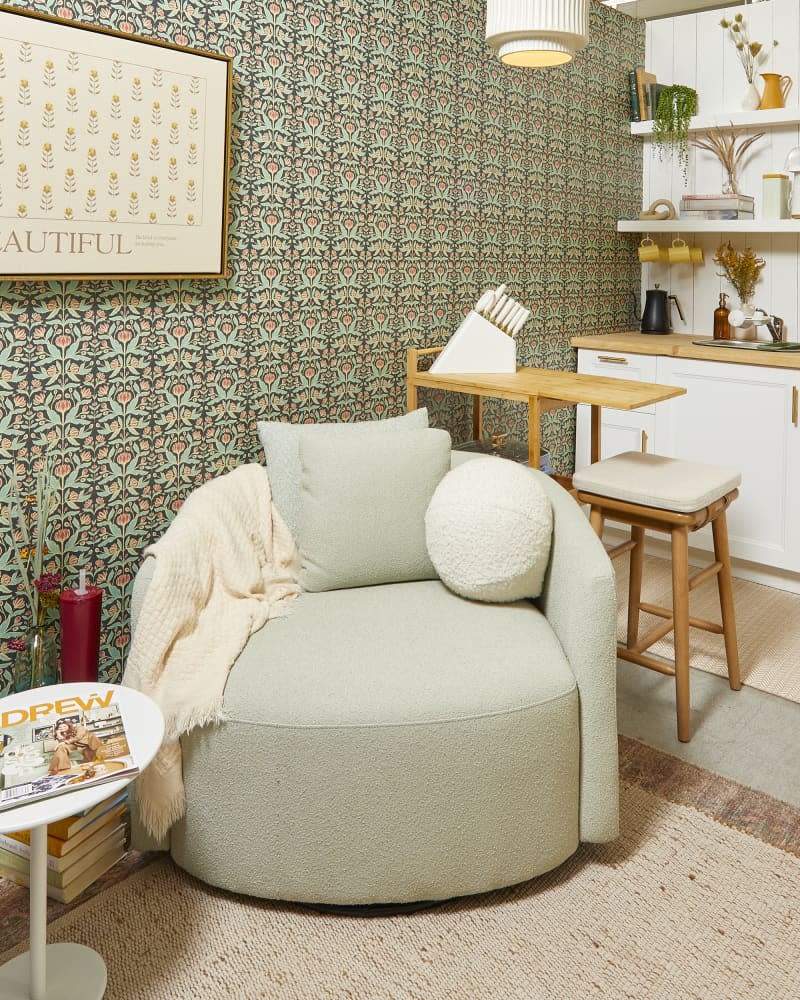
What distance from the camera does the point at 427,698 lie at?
1.63 meters

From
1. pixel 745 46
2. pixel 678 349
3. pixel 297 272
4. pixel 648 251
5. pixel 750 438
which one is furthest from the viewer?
pixel 648 251

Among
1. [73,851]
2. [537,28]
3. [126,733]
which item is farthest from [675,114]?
[73,851]

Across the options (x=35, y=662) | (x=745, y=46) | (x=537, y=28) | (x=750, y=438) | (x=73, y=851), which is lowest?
(x=73, y=851)

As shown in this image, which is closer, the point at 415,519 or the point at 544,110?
the point at 415,519

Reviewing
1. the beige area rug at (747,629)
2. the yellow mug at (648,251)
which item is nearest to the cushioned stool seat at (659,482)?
the beige area rug at (747,629)

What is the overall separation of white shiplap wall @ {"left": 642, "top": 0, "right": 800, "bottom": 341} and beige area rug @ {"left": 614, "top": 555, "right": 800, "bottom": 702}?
1.17 metres

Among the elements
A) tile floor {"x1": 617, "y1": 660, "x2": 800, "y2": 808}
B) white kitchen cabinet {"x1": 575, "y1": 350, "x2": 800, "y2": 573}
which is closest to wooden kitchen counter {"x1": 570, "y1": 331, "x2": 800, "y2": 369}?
white kitchen cabinet {"x1": 575, "y1": 350, "x2": 800, "y2": 573}

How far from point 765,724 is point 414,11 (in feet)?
8.05

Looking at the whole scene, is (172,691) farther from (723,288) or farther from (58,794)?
(723,288)

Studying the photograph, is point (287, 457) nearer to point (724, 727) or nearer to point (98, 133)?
point (98, 133)

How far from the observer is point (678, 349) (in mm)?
3541

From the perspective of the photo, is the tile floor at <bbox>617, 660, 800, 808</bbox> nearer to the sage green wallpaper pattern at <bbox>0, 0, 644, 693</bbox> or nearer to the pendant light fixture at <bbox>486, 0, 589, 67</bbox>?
the sage green wallpaper pattern at <bbox>0, 0, 644, 693</bbox>

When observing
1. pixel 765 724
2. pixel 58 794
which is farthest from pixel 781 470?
pixel 58 794

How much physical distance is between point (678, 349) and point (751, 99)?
3.63ft
